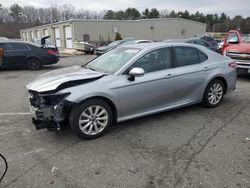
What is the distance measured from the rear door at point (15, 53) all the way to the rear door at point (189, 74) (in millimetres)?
9180

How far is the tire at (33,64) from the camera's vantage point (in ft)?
39.3

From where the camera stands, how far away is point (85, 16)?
276 ft

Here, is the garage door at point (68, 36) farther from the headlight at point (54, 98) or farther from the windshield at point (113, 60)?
the headlight at point (54, 98)

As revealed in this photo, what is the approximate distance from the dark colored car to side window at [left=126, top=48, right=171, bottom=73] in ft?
29.3

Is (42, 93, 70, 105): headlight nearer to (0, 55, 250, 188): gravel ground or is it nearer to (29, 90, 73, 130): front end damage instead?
(29, 90, 73, 130): front end damage

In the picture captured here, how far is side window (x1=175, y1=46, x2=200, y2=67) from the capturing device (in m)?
4.86

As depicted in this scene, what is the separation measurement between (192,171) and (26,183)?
203cm

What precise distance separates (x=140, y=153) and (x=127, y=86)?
1.17 meters

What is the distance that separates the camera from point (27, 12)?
89000mm

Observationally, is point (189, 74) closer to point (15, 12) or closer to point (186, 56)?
point (186, 56)

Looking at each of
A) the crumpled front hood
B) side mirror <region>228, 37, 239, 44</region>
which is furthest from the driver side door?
side mirror <region>228, 37, 239, 44</region>

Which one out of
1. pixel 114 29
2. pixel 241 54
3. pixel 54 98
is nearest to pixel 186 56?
pixel 54 98

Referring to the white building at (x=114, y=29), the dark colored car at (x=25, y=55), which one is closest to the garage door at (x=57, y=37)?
the white building at (x=114, y=29)

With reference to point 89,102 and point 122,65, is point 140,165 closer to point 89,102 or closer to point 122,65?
point 89,102
